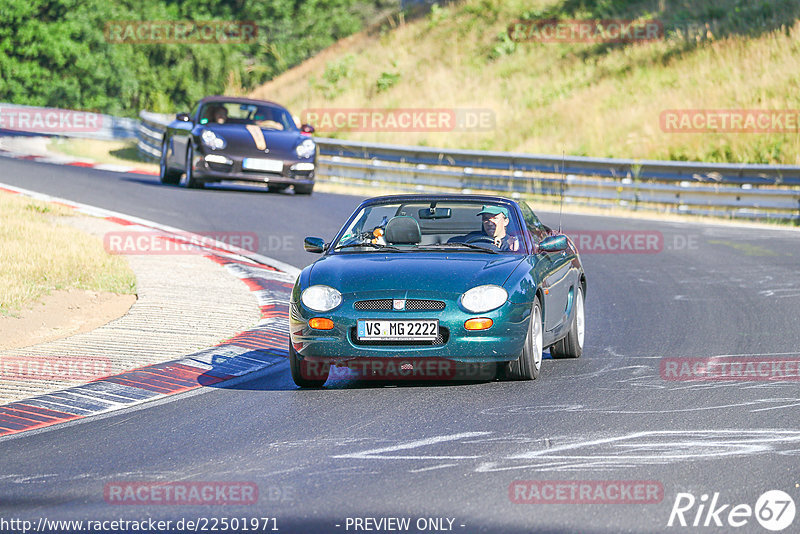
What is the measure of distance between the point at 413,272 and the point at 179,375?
190cm

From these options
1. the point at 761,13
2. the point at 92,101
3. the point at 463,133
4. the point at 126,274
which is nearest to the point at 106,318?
the point at 126,274

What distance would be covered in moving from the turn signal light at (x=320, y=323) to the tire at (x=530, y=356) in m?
1.22

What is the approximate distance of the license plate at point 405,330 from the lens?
795cm

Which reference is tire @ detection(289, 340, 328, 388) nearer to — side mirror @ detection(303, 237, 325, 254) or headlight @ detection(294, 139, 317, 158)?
side mirror @ detection(303, 237, 325, 254)

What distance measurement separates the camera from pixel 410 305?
26.3 feet

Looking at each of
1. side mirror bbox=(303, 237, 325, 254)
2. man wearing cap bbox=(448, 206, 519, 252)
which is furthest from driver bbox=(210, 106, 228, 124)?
man wearing cap bbox=(448, 206, 519, 252)

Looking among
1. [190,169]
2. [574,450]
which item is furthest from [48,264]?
[190,169]

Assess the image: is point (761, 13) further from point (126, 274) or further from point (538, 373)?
point (538, 373)

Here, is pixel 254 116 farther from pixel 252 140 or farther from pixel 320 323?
pixel 320 323

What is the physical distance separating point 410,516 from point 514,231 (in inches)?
170

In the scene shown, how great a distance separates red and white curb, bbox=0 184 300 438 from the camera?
7637mm

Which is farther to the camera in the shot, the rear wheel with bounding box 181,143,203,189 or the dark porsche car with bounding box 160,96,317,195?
the rear wheel with bounding box 181,143,203,189

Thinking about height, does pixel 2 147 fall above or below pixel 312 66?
below

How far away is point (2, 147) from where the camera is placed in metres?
33.9
